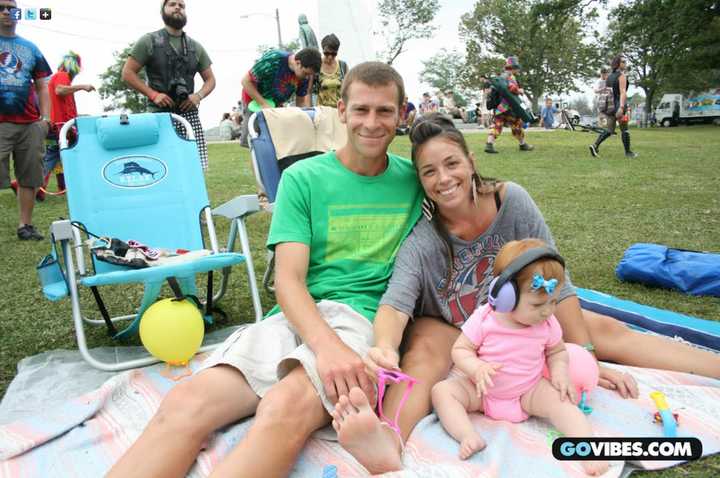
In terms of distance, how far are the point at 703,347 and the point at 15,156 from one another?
215 inches

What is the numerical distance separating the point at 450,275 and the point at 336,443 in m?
0.78

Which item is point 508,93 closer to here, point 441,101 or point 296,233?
point 296,233

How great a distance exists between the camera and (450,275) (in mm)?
2281

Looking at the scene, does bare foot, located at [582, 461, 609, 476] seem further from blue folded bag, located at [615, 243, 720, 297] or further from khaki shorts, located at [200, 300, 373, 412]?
blue folded bag, located at [615, 243, 720, 297]

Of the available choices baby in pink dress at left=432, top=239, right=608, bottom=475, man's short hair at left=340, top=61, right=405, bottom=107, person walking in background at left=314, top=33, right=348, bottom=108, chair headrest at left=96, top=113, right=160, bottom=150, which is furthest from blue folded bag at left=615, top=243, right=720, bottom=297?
person walking in background at left=314, top=33, right=348, bottom=108

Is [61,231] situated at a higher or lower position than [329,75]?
lower

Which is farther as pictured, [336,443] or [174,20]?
[174,20]

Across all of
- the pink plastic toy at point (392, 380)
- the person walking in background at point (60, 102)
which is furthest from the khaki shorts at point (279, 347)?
the person walking in background at point (60, 102)

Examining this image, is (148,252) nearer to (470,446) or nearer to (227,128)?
(470,446)

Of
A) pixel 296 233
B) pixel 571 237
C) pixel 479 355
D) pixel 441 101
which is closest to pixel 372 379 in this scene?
pixel 479 355

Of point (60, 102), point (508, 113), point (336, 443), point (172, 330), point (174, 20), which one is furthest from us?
point (508, 113)

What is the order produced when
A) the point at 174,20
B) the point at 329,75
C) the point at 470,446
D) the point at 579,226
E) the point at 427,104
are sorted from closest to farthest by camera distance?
the point at 470,446, the point at 174,20, the point at 579,226, the point at 329,75, the point at 427,104

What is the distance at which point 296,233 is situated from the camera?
6.93 feet

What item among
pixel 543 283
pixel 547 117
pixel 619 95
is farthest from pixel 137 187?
pixel 547 117
